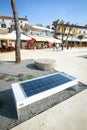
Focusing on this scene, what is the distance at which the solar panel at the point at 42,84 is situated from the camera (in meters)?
4.00

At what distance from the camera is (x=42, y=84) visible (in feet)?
15.2

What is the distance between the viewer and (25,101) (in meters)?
3.43

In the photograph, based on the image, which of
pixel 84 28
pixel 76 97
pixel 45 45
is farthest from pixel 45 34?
pixel 76 97

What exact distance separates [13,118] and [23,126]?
1.68 feet

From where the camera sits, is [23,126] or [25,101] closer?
[23,126]

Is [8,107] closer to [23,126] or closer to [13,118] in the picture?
[13,118]

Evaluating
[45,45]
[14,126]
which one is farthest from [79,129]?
[45,45]

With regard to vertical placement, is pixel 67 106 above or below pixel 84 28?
below

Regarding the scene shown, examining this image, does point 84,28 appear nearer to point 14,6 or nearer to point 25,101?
point 14,6

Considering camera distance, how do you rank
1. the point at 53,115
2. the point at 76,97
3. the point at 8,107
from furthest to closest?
the point at 76,97
the point at 8,107
the point at 53,115

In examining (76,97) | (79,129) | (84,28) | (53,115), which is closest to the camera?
(79,129)

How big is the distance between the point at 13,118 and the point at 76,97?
2822mm

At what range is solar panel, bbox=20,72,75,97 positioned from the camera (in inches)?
157

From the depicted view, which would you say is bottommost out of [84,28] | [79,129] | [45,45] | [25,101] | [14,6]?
[79,129]
